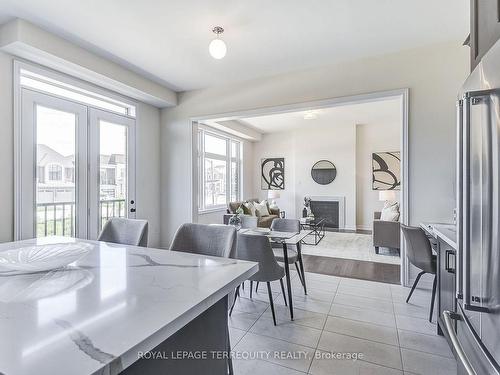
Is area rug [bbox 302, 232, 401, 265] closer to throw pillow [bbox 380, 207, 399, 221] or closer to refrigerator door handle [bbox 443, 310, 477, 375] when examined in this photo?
throw pillow [bbox 380, 207, 399, 221]

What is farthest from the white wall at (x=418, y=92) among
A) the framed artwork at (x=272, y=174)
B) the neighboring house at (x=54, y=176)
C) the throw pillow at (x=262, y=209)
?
the framed artwork at (x=272, y=174)

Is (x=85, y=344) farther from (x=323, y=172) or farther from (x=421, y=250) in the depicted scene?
(x=323, y=172)

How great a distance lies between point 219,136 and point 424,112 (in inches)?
188

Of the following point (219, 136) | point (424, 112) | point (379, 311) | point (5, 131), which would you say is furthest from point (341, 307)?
point (219, 136)

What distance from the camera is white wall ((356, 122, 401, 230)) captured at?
6.96 metres

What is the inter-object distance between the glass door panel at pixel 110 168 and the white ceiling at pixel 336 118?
95.1 inches

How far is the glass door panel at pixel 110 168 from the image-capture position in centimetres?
355

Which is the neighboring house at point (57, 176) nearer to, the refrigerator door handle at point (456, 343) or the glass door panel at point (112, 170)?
the glass door panel at point (112, 170)

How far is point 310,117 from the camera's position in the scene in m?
5.98

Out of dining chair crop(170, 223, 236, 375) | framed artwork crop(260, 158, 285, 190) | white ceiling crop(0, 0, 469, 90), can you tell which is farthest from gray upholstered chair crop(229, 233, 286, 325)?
framed artwork crop(260, 158, 285, 190)

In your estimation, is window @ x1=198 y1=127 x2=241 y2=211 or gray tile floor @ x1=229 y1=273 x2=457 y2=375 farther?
window @ x1=198 y1=127 x2=241 y2=211

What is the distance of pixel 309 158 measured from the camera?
7.70 metres

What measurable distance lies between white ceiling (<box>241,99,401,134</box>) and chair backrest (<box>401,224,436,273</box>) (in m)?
3.46

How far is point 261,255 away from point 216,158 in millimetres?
4863
